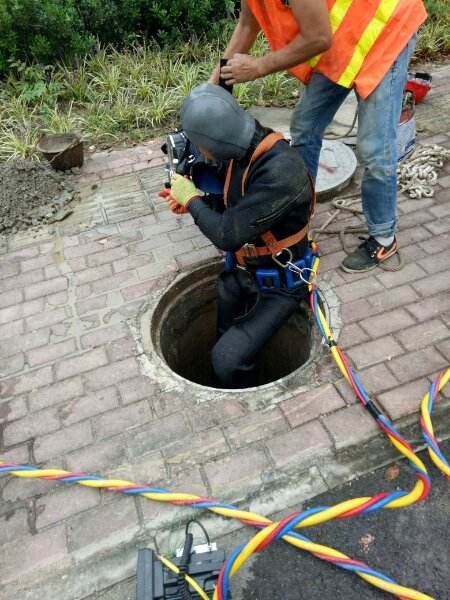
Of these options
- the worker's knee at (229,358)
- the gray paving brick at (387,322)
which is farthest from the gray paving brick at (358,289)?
the worker's knee at (229,358)

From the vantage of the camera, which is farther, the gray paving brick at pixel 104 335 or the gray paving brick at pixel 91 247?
the gray paving brick at pixel 91 247

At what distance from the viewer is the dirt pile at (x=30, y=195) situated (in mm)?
4211

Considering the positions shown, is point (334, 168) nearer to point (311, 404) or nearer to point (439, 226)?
point (439, 226)

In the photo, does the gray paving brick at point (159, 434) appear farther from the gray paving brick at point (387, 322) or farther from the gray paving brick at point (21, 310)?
the gray paving brick at point (21, 310)

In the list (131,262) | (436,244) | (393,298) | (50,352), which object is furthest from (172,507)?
(436,244)

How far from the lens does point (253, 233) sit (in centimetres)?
250

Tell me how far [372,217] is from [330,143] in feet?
5.35

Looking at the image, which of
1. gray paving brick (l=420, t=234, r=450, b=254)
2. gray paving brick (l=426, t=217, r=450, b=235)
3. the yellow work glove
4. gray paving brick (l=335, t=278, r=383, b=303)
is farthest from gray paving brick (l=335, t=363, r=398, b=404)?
gray paving brick (l=426, t=217, r=450, b=235)

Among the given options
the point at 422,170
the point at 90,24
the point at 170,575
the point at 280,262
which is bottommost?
the point at 170,575

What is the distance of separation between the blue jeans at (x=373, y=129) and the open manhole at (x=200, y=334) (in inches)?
32.8

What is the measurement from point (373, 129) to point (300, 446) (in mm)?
1876

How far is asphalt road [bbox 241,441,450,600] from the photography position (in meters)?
1.98

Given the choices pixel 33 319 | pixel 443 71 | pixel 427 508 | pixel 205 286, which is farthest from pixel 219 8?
pixel 427 508

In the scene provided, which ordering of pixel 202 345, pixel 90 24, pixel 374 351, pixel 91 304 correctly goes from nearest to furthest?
pixel 374 351
pixel 91 304
pixel 202 345
pixel 90 24
